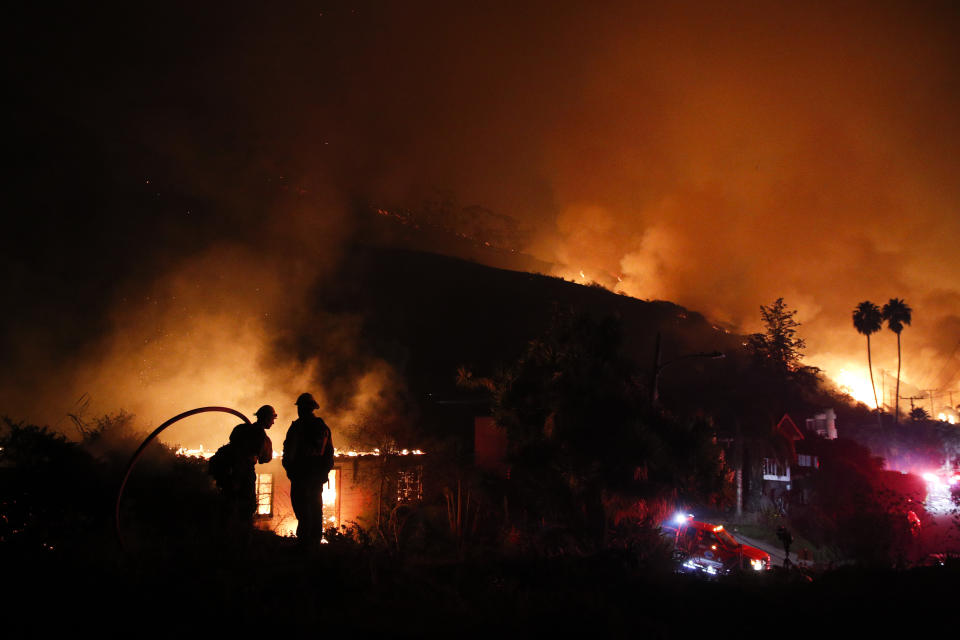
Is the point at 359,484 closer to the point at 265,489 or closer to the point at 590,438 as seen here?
the point at 265,489

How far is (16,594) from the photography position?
20.2 ft

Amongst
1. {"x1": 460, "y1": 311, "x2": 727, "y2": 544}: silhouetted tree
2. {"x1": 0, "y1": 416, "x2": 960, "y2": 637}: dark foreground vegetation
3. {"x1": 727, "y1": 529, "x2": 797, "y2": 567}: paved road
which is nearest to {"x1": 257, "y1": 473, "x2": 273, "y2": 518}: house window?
{"x1": 460, "y1": 311, "x2": 727, "y2": 544}: silhouetted tree

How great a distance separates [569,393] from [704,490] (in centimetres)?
494

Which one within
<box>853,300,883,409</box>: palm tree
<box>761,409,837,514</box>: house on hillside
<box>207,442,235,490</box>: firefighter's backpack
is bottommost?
<box>761,409,837,514</box>: house on hillside

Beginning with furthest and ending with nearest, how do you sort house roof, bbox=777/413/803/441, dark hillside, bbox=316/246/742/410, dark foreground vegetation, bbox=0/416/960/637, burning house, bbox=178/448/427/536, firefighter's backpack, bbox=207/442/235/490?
dark hillside, bbox=316/246/742/410 < house roof, bbox=777/413/803/441 < burning house, bbox=178/448/427/536 < firefighter's backpack, bbox=207/442/235/490 < dark foreground vegetation, bbox=0/416/960/637

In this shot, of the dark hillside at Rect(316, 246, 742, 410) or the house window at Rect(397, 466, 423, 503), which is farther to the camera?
the dark hillside at Rect(316, 246, 742, 410)

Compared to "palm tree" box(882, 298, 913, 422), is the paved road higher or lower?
lower

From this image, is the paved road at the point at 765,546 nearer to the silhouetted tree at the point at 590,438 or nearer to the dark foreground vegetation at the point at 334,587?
the silhouetted tree at the point at 590,438

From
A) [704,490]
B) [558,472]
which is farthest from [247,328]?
[704,490]

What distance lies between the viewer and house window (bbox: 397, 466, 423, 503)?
83.7 feet

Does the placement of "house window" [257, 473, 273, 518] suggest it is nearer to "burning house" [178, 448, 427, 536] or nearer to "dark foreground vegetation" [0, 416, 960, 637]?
"burning house" [178, 448, 427, 536]

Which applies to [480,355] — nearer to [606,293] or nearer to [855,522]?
[855,522]

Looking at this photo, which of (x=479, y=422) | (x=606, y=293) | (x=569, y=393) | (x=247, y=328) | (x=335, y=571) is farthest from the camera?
(x=606, y=293)

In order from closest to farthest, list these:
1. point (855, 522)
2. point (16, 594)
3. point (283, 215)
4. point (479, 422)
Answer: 1. point (16, 594)
2. point (855, 522)
3. point (479, 422)
4. point (283, 215)
